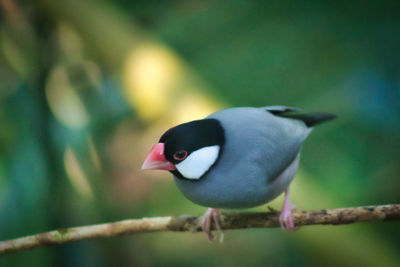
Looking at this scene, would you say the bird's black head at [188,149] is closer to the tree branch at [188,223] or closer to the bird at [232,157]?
the bird at [232,157]

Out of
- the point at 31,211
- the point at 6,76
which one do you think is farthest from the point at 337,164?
the point at 6,76

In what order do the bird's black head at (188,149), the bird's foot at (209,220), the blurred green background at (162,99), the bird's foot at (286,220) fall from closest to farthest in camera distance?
the bird's black head at (188,149), the bird's foot at (286,220), the bird's foot at (209,220), the blurred green background at (162,99)

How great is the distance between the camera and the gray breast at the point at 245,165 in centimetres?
68

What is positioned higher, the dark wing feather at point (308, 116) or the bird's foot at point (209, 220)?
the dark wing feather at point (308, 116)

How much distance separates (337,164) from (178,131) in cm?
71

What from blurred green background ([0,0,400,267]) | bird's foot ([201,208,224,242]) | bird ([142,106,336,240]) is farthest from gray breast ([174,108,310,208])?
blurred green background ([0,0,400,267])

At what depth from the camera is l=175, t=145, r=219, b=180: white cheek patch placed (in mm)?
632

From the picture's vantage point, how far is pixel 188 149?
60 centimetres

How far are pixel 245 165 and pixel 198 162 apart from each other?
0.10 m

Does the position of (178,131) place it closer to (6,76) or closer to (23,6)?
(6,76)

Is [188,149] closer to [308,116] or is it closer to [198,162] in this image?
[198,162]

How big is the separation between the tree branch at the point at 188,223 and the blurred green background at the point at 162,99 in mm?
336

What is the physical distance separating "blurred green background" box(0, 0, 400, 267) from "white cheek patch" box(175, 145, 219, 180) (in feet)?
1.49

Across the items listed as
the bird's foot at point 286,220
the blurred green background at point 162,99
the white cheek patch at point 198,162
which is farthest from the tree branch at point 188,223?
the blurred green background at point 162,99
